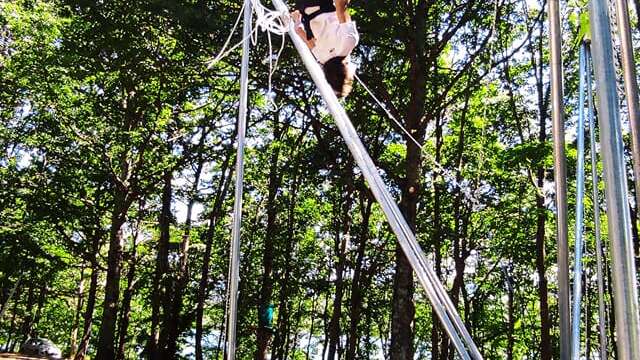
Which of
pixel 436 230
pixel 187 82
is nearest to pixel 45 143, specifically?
pixel 187 82

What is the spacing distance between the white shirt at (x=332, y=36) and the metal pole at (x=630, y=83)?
1.92 meters

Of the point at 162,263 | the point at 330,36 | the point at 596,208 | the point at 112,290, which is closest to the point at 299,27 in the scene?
the point at 330,36

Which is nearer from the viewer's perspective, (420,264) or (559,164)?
(559,164)

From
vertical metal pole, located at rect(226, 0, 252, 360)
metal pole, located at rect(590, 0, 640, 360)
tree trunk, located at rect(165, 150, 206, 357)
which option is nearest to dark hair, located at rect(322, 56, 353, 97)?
vertical metal pole, located at rect(226, 0, 252, 360)

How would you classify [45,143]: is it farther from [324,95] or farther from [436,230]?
[324,95]

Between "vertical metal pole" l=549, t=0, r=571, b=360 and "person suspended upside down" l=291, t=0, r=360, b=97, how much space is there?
1.68 m

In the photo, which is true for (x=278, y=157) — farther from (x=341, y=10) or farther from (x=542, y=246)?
(x=341, y=10)

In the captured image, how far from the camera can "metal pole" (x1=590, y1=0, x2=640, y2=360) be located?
0.85 metres

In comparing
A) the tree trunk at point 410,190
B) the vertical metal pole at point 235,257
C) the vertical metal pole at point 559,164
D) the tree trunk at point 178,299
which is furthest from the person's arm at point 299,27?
the tree trunk at point 178,299

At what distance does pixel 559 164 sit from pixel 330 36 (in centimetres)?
192

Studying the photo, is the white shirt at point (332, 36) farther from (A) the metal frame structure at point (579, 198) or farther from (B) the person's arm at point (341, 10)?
(A) the metal frame structure at point (579, 198)

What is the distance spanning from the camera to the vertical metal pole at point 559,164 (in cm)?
131

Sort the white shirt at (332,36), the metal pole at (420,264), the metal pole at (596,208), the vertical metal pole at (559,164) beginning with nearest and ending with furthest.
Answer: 1. the vertical metal pole at (559,164)
2. the metal pole at (420,264)
3. the metal pole at (596,208)
4. the white shirt at (332,36)

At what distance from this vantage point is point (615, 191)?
0.90m
